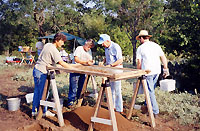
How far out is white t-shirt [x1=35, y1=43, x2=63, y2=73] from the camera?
436 centimetres

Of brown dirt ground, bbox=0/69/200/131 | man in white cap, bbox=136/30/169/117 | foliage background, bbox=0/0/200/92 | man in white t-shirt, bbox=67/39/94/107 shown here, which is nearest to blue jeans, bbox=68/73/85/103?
man in white t-shirt, bbox=67/39/94/107

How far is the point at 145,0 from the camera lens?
15547mm

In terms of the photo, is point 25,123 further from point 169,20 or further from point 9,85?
point 169,20

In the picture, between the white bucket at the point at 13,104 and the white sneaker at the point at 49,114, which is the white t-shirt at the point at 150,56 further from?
the white bucket at the point at 13,104

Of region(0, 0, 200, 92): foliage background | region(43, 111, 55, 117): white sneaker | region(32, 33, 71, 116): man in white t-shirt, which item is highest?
region(0, 0, 200, 92): foliage background

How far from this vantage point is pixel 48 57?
14.6ft

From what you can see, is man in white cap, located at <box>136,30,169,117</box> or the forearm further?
the forearm

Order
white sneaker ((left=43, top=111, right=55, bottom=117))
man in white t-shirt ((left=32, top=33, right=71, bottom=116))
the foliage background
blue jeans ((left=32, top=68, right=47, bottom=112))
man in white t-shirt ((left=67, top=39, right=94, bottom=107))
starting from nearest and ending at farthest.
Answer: man in white t-shirt ((left=32, top=33, right=71, bottom=116)) → blue jeans ((left=32, top=68, right=47, bottom=112)) → white sneaker ((left=43, top=111, right=55, bottom=117)) → man in white t-shirt ((left=67, top=39, right=94, bottom=107)) → the foliage background

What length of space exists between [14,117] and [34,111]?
0.46m

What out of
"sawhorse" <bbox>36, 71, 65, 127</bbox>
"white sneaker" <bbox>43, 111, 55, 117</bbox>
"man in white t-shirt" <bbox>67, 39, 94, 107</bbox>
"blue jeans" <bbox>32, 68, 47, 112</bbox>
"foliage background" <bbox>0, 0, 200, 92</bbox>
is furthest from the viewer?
"foliage background" <bbox>0, 0, 200, 92</bbox>

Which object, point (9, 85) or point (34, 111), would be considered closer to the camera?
point (34, 111)

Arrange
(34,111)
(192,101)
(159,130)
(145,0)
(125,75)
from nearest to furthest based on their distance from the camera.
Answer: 1. (125,75)
2. (159,130)
3. (34,111)
4. (192,101)
5. (145,0)

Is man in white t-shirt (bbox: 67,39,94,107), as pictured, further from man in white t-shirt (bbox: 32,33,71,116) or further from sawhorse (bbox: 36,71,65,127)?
sawhorse (bbox: 36,71,65,127)

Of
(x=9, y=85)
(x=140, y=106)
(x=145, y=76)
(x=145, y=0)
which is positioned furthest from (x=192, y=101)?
(x=145, y=0)
